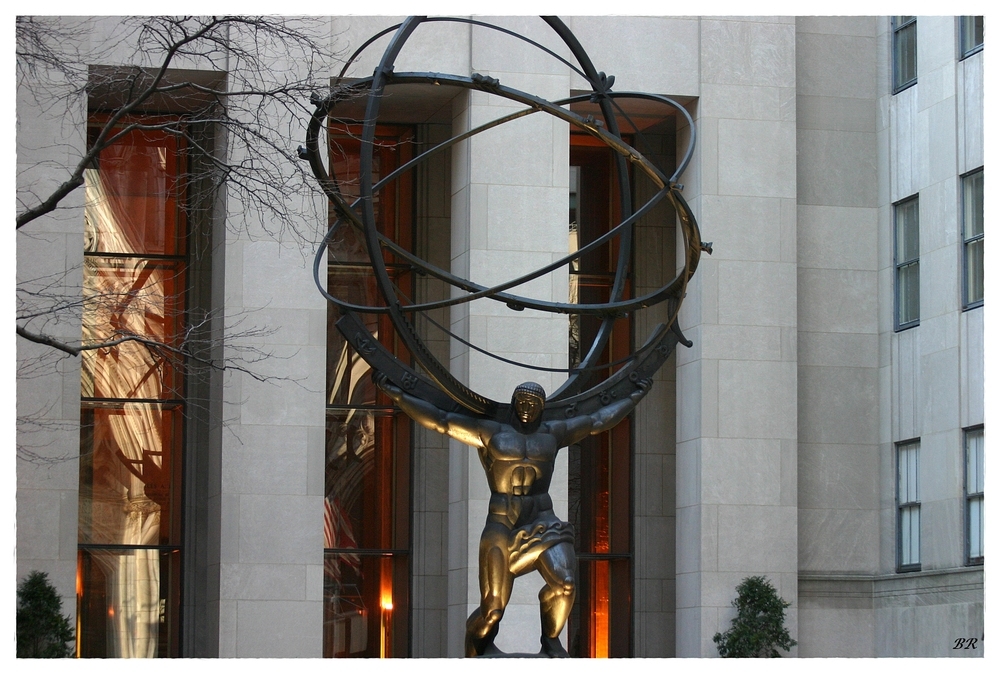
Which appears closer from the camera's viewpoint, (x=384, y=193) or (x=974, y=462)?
(x=974, y=462)

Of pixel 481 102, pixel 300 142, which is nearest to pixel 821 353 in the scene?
pixel 481 102

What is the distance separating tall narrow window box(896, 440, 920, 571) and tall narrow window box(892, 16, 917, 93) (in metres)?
5.17

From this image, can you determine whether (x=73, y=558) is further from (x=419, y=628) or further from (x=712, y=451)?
(x=712, y=451)

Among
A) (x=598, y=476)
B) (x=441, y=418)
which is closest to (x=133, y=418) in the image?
(x=598, y=476)

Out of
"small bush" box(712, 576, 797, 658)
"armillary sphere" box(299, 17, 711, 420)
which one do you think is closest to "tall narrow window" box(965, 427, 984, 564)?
"small bush" box(712, 576, 797, 658)

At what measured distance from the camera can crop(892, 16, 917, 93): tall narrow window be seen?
23034 mm

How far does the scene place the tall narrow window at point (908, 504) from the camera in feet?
72.6

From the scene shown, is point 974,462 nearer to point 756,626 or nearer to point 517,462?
point 756,626

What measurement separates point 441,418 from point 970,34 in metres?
10.5

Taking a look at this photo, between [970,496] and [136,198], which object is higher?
[136,198]

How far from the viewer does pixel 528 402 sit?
48.2 feet

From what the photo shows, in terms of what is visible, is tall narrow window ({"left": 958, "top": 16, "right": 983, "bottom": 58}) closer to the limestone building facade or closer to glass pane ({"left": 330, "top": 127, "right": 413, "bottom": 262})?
the limestone building facade

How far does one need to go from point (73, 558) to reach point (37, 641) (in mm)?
1190

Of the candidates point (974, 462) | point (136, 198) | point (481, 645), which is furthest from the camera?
point (136, 198)
